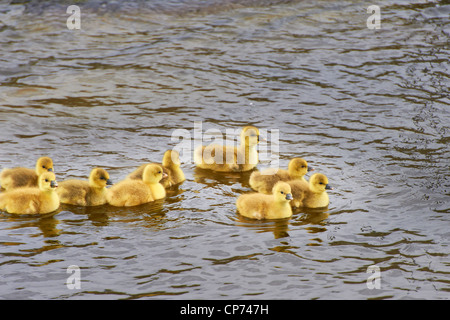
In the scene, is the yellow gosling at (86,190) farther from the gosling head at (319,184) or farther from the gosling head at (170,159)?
the gosling head at (319,184)

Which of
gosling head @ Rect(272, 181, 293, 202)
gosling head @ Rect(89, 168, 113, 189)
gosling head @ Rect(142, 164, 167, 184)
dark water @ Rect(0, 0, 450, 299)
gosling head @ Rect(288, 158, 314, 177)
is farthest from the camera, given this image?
gosling head @ Rect(288, 158, 314, 177)

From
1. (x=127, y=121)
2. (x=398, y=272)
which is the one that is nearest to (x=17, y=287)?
(x=398, y=272)

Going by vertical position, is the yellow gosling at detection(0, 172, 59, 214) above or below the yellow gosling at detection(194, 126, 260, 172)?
below

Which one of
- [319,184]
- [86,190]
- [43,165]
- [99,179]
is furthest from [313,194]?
[43,165]

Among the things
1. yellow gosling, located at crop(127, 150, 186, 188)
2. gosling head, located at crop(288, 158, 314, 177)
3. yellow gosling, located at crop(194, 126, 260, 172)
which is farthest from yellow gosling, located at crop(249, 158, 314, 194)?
yellow gosling, located at crop(127, 150, 186, 188)

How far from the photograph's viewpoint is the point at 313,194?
318 inches

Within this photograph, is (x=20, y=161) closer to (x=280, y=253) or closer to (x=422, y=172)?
(x=280, y=253)

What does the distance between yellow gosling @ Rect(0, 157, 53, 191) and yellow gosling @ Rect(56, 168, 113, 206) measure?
13.0 inches

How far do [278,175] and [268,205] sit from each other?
939mm

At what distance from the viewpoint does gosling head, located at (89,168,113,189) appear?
7949 millimetres

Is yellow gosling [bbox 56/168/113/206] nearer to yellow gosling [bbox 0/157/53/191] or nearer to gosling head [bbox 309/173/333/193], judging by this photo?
yellow gosling [bbox 0/157/53/191]

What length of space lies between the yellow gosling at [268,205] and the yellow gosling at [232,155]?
1.51 m

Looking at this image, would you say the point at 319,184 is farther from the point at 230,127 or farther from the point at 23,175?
the point at 23,175
